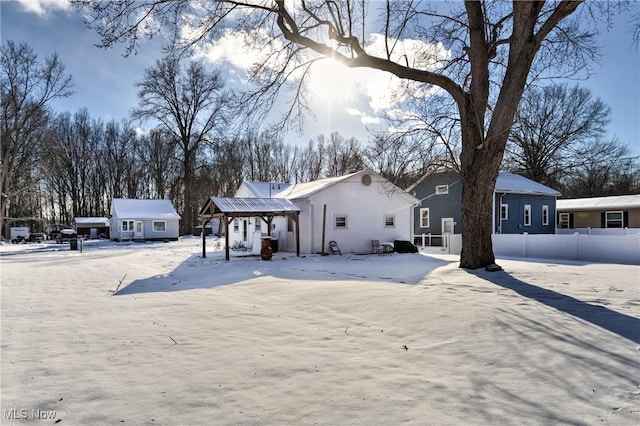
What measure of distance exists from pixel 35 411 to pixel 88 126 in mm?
58351

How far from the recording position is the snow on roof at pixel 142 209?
134 feet

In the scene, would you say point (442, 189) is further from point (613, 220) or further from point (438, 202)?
point (613, 220)

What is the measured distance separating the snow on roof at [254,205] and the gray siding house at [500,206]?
9.88 metres

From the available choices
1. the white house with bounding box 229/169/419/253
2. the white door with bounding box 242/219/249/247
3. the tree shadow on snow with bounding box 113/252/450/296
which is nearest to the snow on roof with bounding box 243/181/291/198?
the white door with bounding box 242/219/249/247

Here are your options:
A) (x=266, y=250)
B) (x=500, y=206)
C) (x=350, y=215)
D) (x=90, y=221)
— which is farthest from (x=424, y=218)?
(x=90, y=221)

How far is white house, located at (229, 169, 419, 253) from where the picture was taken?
2025cm

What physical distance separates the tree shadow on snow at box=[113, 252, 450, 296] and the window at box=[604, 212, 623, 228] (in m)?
22.3

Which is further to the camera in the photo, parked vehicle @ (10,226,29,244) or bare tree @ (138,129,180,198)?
bare tree @ (138,129,180,198)

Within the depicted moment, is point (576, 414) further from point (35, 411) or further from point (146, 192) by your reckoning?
point (146, 192)

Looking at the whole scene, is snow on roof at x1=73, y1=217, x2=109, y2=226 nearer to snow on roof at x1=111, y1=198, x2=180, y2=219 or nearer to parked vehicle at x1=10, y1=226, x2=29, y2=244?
parked vehicle at x1=10, y1=226, x2=29, y2=244

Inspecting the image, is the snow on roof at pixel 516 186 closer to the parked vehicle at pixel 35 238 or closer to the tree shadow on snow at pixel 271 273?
the tree shadow on snow at pixel 271 273

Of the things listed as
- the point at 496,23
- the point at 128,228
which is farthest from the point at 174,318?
the point at 128,228

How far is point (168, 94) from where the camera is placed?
43.8 metres

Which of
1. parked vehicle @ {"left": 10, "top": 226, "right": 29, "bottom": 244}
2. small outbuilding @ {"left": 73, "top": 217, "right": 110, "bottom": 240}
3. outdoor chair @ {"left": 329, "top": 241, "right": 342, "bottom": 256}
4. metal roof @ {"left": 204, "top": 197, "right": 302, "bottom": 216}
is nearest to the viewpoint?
metal roof @ {"left": 204, "top": 197, "right": 302, "bottom": 216}
